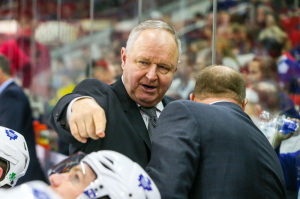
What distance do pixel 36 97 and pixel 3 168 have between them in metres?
4.76

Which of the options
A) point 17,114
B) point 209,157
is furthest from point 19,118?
point 209,157

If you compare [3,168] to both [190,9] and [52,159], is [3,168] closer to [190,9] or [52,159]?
[190,9]

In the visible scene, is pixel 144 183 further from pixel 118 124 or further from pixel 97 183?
pixel 118 124

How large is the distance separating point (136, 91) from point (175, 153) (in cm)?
44

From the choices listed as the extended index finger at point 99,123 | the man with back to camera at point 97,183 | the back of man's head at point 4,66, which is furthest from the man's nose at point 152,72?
the back of man's head at point 4,66

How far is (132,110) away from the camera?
7.69ft

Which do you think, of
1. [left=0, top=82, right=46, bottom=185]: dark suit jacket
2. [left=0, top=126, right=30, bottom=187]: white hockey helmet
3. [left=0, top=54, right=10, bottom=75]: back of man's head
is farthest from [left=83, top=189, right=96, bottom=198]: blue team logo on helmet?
[left=0, top=54, right=10, bottom=75]: back of man's head

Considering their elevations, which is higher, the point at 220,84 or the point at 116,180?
the point at 220,84

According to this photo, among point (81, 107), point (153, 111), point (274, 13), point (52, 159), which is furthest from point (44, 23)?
point (81, 107)

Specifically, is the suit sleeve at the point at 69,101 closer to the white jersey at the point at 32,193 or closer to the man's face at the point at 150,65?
the man's face at the point at 150,65

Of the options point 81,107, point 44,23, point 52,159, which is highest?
point 81,107

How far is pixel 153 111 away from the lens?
7.96 feet

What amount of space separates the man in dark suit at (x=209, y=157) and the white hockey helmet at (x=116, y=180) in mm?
217

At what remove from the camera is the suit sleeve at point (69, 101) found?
2072 millimetres
